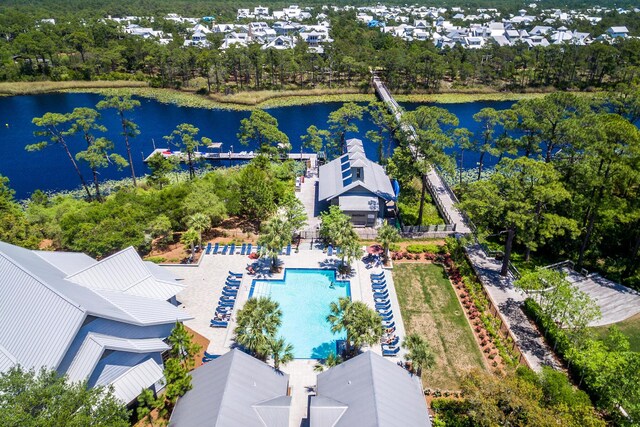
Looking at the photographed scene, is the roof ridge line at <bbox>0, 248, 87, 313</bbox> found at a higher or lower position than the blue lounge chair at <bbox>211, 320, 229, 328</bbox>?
higher

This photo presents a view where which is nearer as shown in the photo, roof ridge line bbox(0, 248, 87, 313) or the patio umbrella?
roof ridge line bbox(0, 248, 87, 313)

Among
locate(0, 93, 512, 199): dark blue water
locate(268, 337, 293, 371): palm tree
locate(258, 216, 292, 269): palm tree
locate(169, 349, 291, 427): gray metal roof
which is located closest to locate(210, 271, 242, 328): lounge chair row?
locate(258, 216, 292, 269): palm tree

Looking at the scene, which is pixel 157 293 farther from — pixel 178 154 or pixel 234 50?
pixel 234 50

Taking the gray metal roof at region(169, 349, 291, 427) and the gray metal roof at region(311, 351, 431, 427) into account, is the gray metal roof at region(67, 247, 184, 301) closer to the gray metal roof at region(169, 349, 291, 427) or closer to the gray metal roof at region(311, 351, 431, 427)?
the gray metal roof at region(169, 349, 291, 427)

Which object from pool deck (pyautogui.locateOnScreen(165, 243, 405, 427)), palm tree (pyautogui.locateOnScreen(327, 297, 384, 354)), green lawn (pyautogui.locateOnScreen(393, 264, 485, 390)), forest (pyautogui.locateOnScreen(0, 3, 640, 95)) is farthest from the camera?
forest (pyautogui.locateOnScreen(0, 3, 640, 95))

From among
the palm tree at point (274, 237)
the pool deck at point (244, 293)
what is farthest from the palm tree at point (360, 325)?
the palm tree at point (274, 237)

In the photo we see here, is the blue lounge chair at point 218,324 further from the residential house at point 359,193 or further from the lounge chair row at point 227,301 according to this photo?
the residential house at point 359,193
